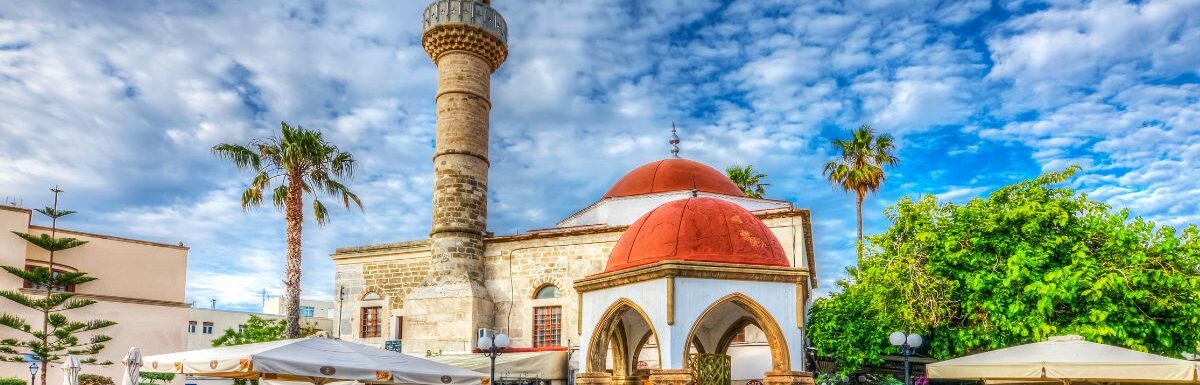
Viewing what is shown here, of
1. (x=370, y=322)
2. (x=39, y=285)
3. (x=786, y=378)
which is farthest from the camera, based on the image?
(x=370, y=322)

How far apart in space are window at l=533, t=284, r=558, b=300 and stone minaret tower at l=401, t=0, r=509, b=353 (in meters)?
1.20

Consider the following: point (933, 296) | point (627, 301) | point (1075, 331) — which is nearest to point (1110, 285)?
point (1075, 331)

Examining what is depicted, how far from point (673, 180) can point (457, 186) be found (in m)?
5.34

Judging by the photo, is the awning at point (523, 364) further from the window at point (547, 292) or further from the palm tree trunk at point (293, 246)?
the palm tree trunk at point (293, 246)

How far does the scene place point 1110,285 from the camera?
1395 centimetres

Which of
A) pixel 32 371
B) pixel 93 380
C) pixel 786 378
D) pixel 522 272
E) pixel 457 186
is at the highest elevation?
pixel 457 186

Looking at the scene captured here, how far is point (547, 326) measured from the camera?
2050 centimetres

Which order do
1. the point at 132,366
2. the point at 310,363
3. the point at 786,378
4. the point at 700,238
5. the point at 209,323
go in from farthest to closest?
the point at 209,323, the point at 700,238, the point at 786,378, the point at 132,366, the point at 310,363

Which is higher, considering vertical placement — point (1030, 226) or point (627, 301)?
point (1030, 226)

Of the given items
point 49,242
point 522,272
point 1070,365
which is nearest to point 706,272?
point 1070,365

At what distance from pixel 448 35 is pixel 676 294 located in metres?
11.8

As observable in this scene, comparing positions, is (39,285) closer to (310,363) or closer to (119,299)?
(119,299)

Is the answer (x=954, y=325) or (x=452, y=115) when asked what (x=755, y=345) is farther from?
(x=452, y=115)

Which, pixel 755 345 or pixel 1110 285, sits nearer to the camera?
pixel 1110 285
